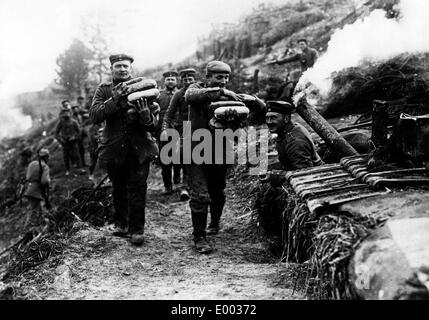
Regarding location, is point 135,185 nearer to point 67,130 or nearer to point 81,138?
point 67,130

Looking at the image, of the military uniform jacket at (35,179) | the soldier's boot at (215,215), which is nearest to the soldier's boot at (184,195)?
the soldier's boot at (215,215)

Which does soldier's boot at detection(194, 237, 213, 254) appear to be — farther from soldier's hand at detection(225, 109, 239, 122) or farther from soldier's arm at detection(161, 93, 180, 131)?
soldier's arm at detection(161, 93, 180, 131)

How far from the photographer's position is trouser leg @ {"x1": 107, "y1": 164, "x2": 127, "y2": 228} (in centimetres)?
509

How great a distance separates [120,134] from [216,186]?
1289mm

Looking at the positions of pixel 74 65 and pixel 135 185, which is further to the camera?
pixel 74 65

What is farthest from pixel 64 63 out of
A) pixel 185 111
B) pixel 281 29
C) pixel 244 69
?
pixel 185 111

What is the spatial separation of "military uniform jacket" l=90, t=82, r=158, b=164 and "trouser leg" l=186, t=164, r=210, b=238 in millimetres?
512

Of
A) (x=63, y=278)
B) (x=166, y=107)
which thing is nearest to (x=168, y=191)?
(x=166, y=107)

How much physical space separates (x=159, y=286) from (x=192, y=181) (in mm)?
1336

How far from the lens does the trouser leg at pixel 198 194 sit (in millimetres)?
4816

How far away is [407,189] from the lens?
323cm

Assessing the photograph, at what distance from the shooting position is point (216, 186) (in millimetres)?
5266

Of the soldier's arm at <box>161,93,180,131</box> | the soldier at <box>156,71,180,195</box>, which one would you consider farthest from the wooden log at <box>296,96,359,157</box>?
the soldier at <box>156,71,180,195</box>

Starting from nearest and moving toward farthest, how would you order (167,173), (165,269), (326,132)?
(165,269)
(326,132)
(167,173)
